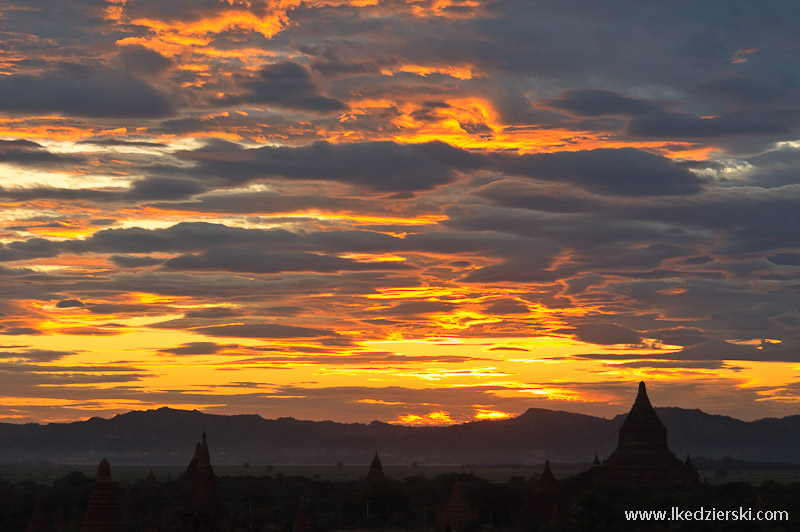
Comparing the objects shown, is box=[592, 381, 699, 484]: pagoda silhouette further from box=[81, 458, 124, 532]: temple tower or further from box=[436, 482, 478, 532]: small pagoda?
box=[81, 458, 124, 532]: temple tower

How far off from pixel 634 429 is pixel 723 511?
30180mm

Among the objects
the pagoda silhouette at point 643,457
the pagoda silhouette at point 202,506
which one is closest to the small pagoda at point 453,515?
the pagoda silhouette at point 643,457

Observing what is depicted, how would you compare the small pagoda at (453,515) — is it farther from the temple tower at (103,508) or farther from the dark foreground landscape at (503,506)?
the temple tower at (103,508)

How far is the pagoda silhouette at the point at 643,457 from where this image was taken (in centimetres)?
15338

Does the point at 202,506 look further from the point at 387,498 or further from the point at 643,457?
the point at 387,498

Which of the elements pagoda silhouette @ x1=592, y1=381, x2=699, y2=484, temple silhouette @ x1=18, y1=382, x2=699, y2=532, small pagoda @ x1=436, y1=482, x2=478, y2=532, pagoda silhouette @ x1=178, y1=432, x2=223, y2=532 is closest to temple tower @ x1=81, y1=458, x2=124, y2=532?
temple silhouette @ x1=18, y1=382, x2=699, y2=532

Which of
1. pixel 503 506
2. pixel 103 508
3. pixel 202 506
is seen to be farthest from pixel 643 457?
pixel 103 508

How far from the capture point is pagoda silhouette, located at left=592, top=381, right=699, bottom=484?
153 meters

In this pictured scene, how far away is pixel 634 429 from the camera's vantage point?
157125 mm

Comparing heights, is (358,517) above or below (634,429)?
below

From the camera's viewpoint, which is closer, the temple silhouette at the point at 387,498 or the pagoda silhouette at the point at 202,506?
the temple silhouette at the point at 387,498

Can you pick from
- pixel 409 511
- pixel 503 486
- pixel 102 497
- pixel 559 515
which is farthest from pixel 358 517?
pixel 102 497

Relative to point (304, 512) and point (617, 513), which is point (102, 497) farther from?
point (617, 513)

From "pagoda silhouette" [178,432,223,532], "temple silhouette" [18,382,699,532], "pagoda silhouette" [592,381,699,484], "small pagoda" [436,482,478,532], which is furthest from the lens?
"pagoda silhouette" [592,381,699,484]
